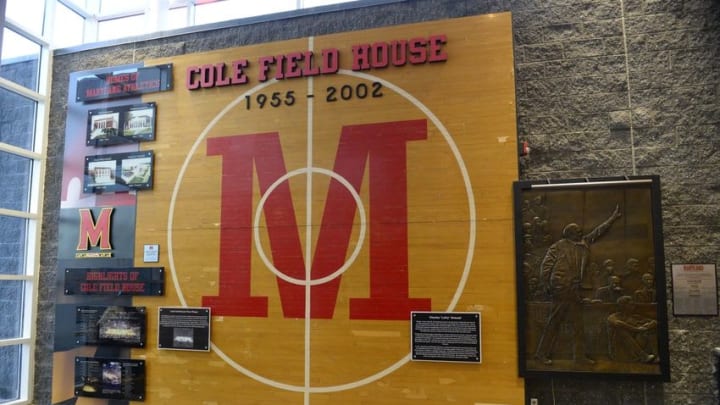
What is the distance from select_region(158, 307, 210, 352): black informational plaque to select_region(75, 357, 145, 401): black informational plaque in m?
0.29

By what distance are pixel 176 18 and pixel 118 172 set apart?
1603 mm

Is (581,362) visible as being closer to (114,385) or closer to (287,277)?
(287,277)

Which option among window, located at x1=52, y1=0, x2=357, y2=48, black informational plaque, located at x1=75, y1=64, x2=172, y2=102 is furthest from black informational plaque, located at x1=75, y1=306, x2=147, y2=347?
window, located at x1=52, y1=0, x2=357, y2=48

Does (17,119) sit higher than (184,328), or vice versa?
(17,119)

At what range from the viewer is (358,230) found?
3672 millimetres

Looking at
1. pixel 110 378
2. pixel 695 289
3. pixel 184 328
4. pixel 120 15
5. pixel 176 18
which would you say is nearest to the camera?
pixel 695 289

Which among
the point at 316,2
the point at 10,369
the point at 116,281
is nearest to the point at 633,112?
the point at 316,2

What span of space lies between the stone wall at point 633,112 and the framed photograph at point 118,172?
2.41 metres

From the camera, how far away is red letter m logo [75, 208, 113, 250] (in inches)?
165

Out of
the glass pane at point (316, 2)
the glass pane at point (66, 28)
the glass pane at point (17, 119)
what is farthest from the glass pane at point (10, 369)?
the glass pane at point (316, 2)

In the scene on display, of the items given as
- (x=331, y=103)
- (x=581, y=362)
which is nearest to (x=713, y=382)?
(x=581, y=362)

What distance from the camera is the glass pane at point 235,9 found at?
4.55 meters

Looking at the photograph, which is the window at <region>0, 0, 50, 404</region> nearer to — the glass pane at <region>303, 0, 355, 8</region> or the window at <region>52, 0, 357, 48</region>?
the window at <region>52, 0, 357, 48</region>

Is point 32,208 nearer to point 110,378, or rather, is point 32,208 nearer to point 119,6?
point 110,378
